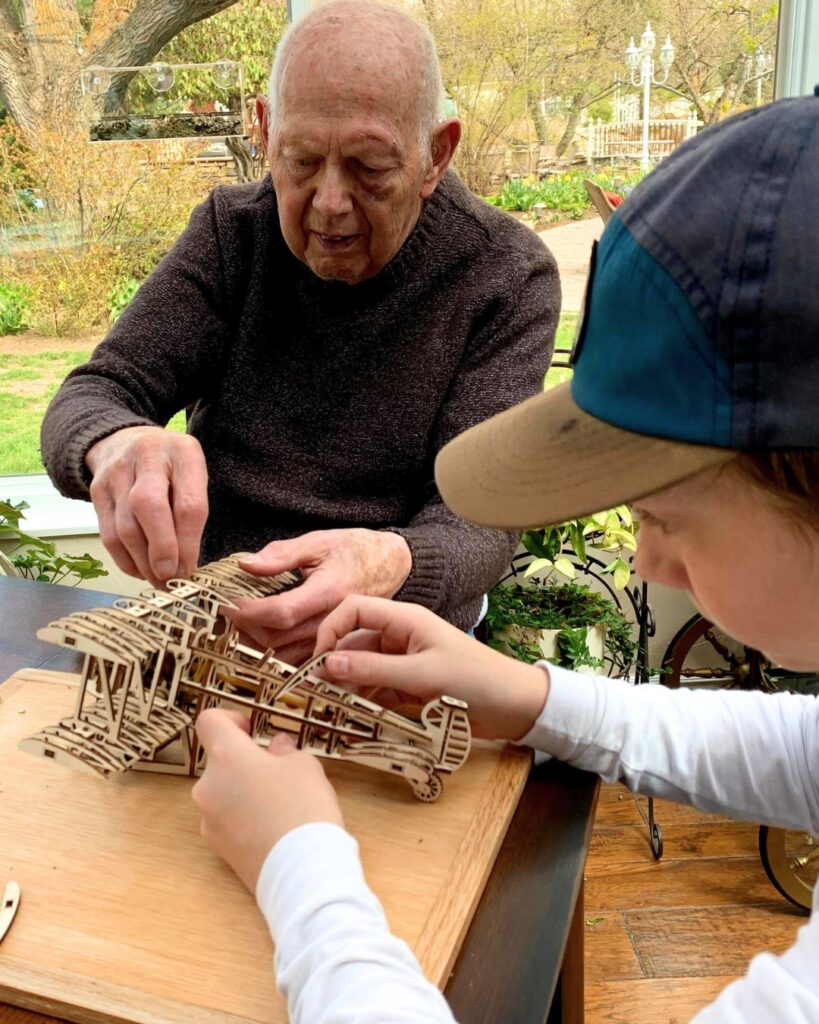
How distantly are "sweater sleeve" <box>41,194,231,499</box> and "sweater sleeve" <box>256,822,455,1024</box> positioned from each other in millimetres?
861

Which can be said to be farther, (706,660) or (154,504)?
(706,660)

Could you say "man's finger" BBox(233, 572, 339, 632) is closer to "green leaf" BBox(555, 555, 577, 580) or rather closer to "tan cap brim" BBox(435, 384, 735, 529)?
"tan cap brim" BBox(435, 384, 735, 529)

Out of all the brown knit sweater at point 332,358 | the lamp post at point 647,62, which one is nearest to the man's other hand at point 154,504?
the brown knit sweater at point 332,358

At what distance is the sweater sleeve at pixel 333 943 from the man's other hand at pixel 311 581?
320 millimetres

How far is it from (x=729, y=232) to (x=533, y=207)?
7.06ft

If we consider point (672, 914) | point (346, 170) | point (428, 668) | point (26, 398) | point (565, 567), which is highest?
point (346, 170)

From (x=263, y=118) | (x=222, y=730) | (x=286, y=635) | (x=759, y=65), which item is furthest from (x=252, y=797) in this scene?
(x=759, y=65)

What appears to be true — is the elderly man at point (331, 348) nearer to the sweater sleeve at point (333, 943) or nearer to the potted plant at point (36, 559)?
the sweater sleeve at point (333, 943)

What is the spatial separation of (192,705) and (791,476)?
0.65 metres

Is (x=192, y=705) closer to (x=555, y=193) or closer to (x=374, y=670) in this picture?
(x=374, y=670)

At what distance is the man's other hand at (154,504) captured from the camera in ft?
3.75

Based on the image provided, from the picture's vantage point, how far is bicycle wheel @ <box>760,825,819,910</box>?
6.79 feet

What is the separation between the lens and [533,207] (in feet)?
8.56

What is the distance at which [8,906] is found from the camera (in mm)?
849
